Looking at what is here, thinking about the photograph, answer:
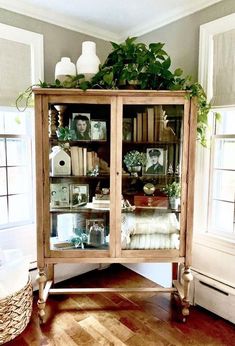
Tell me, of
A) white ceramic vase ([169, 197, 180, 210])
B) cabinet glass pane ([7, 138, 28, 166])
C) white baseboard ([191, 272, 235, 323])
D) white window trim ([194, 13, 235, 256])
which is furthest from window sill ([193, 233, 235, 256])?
cabinet glass pane ([7, 138, 28, 166])

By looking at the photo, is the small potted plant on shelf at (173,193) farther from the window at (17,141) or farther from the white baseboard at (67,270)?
the white baseboard at (67,270)

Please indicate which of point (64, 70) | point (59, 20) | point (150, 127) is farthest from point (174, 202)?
point (59, 20)

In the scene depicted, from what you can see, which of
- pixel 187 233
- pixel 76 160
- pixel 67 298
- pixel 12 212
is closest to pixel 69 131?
pixel 76 160

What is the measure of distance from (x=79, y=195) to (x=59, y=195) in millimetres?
170

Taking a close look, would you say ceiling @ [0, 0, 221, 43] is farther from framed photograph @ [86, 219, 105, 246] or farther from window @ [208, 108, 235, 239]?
framed photograph @ [86, 219, 105, 246]

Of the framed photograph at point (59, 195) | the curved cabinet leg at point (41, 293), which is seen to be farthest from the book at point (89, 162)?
the curved cabinet leg at point (41, 293)

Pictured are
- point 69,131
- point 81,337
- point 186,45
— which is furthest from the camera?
point 186,45

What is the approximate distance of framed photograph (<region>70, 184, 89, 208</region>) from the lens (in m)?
2.25

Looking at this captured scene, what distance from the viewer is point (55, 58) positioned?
2543 millimetres

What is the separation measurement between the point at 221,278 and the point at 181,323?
0.49 meters

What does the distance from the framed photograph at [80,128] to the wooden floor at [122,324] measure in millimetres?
1484

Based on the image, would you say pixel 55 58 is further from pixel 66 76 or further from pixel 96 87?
pixel 96 87

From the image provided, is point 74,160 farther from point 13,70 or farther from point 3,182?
point 13,70

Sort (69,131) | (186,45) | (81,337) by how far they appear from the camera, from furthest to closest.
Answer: (186,45), (69,131), (81,337)
